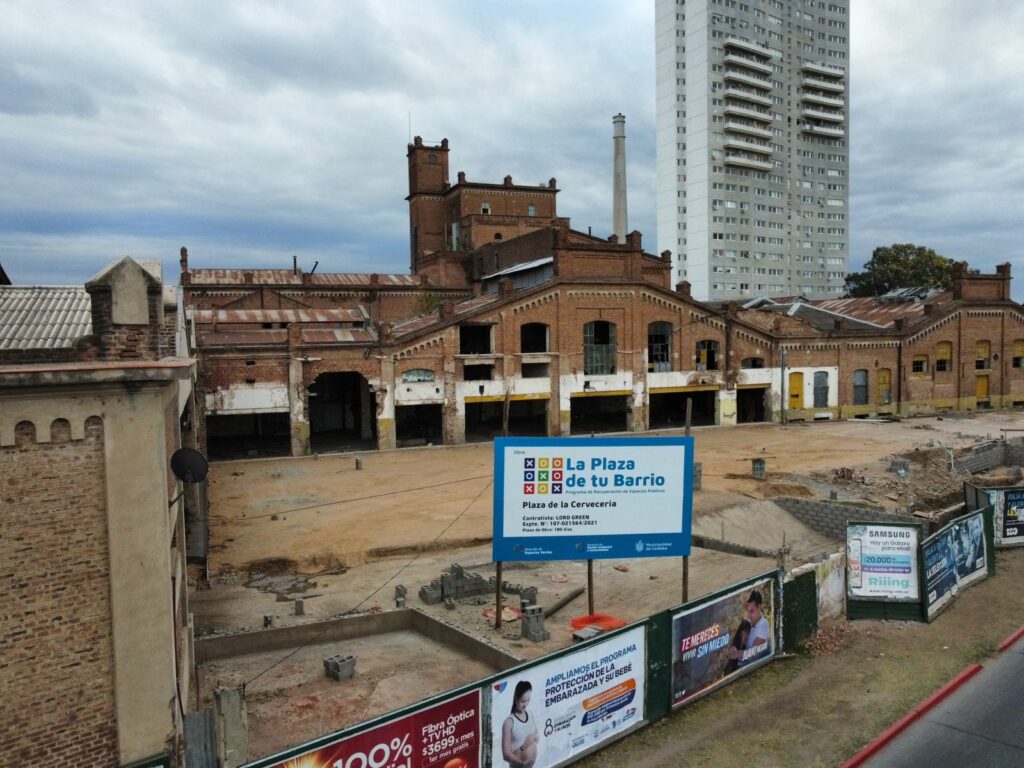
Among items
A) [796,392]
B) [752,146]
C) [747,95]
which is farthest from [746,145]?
[796,392]

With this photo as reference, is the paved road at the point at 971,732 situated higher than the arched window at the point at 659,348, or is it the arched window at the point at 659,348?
the arched window at the point at 659,348

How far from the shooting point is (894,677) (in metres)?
13.3

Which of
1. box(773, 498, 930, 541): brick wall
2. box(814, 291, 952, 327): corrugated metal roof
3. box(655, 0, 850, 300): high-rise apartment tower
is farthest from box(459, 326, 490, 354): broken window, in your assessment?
box(655, 0, 850, 300): high-rise apartment tower

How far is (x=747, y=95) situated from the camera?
109812mm

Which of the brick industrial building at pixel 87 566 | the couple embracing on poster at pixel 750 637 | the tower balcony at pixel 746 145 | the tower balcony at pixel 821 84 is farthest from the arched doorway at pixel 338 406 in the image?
the tower balcony at pixel 821 84

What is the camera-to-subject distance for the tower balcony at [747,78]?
108812mm

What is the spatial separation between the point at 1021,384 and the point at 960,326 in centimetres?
795

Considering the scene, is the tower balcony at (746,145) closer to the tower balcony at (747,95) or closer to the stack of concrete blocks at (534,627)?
the tower balcony at (747,95)

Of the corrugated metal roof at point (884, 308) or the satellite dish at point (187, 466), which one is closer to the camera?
the satellite dish at point (187, 466)

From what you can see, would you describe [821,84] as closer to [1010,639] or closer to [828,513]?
[828,513]

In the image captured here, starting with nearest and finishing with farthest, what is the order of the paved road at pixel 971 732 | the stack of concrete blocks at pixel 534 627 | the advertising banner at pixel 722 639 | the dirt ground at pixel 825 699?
the paved road at pixel 971 732
the dirt ground at pixel 825 699
the advertising banner at pixel 722 639
the stack of concrete blocks at pixel 534 627

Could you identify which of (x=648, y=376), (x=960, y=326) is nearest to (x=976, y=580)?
(x=648, y=376)

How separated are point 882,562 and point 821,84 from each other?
121895 millimetres

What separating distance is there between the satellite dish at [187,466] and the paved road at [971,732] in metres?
10.1
